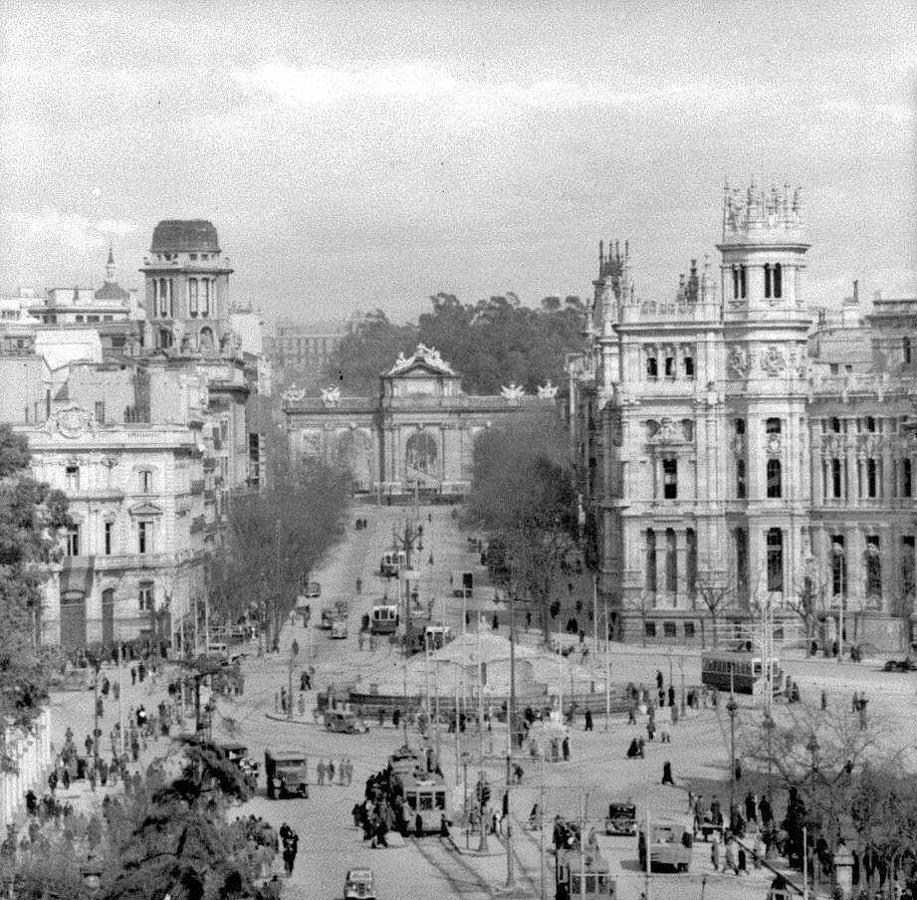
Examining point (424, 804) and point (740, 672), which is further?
point (740, 672)

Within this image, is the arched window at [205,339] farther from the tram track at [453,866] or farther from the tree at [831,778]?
the tram track at [453,866]

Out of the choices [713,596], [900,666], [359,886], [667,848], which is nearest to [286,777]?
[667,848]

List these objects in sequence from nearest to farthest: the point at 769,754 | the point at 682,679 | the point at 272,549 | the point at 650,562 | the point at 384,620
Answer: the point at 769,754 → the point at 682,679 → the point at 650,562 → the point at 384,620 → the point at 272,549

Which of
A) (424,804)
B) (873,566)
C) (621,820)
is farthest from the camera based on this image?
(873,566)

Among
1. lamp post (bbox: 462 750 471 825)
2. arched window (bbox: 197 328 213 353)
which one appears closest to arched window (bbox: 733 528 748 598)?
lamp post (bbox: 462 750 471 825)

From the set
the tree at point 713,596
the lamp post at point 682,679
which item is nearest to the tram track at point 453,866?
the lamp post at point 682,679

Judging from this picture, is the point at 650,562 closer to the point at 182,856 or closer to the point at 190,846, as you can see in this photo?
the point at 190,846
